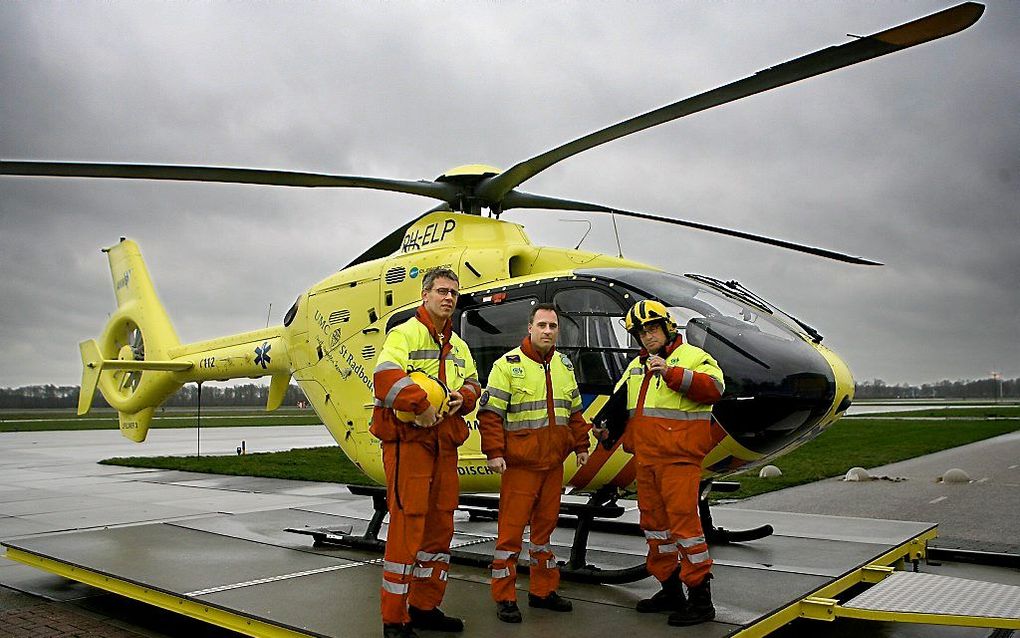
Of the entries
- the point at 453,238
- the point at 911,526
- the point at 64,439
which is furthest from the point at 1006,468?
the point at 64,439

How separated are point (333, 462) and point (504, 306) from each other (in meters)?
14.0

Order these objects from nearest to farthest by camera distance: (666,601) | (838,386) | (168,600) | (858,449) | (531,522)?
(666,601) < (531,522) < (168,600) < (838,386) < (858,449)

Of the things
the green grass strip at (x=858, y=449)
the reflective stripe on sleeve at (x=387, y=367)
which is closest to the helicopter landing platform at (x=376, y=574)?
the reflective stripe on sleeve at (x=387, y=367)

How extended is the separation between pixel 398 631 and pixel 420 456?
0.92m

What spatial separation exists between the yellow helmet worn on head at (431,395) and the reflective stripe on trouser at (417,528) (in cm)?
17

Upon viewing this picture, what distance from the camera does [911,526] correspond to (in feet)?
25.0

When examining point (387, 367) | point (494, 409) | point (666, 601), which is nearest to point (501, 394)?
point (494, 409)

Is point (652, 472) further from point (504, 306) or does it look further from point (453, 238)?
point (453, 238)

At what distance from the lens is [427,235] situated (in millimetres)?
7664

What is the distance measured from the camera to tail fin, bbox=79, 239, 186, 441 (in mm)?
11242

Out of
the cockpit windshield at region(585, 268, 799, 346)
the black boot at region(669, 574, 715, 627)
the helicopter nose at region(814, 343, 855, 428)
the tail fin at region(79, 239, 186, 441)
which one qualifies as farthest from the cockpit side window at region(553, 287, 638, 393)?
the tail fin at region(79, 239, 186, 441)

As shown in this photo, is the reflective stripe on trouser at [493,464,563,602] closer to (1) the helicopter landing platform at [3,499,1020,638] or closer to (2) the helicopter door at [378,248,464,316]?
(1) the helicopter landing platform at [3,499,1020,638]

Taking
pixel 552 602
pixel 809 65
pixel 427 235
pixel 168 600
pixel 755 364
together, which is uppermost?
pixel 809 65

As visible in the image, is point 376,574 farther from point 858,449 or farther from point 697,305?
point 858,449
